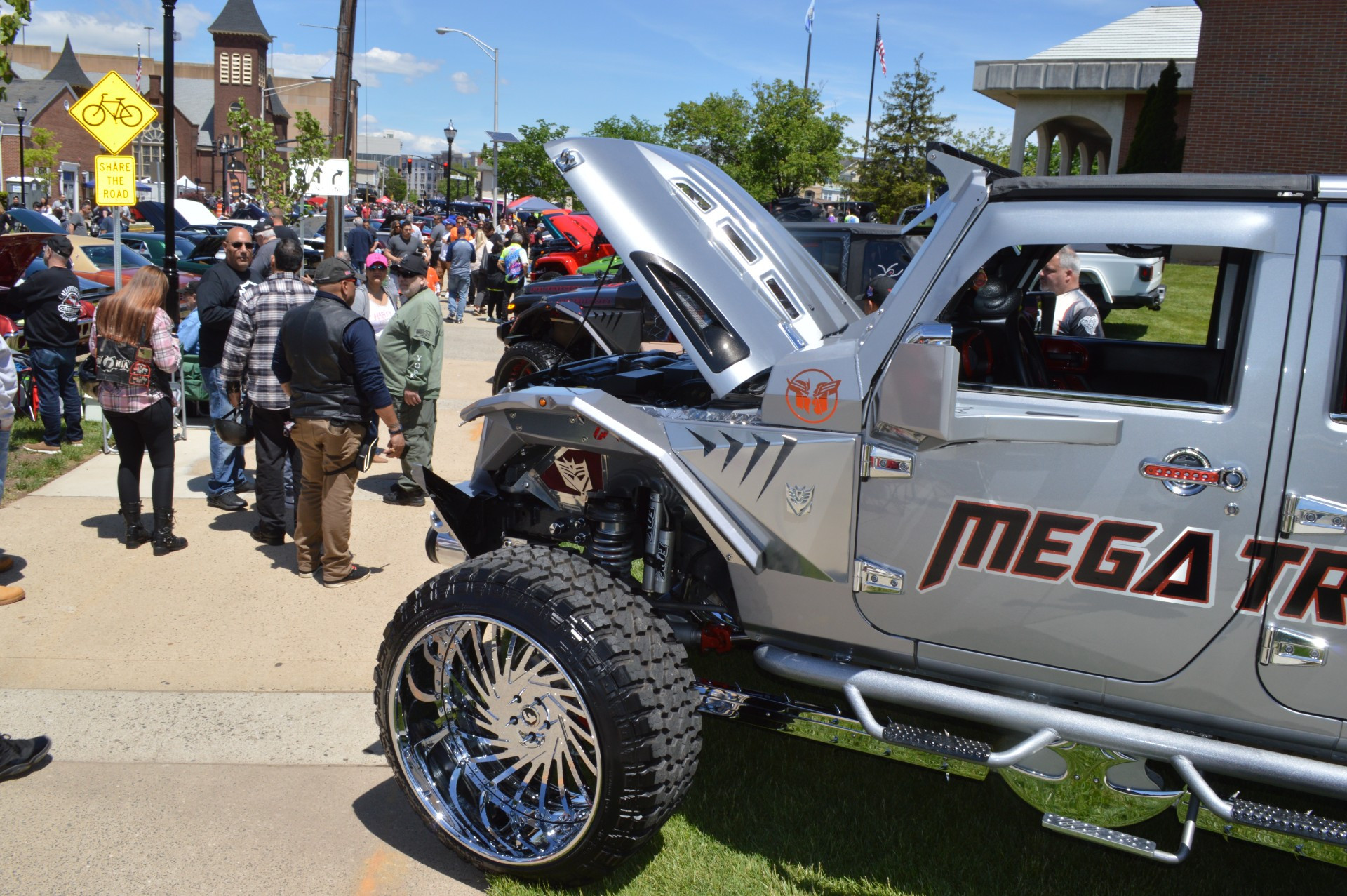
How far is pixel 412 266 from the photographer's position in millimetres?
7109

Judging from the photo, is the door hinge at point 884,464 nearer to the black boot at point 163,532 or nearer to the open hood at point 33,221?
the black boot at point 163,532

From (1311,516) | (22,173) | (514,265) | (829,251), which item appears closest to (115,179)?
(829,251)

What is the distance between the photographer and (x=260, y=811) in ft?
12.3

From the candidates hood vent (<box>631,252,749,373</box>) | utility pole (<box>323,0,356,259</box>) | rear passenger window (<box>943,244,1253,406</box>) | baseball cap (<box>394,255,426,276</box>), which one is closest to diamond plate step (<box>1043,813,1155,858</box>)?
rear passenger window (<box>943,244,1253,406</box>)

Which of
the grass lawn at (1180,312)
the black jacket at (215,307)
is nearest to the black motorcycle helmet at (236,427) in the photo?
the black jacket at (215,307)

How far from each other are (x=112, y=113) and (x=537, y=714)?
9107 mm

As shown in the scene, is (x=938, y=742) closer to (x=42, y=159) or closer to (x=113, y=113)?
(x=113, y=113)

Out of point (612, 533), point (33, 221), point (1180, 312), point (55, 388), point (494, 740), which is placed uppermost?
point (33, 221)

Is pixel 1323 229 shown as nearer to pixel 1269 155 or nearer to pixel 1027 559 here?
pixel 1027 559

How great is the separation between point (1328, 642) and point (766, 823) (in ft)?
6.30

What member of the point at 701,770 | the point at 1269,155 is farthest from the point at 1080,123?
the point at 701,770

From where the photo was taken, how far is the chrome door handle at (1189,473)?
2578 mm

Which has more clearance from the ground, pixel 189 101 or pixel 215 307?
pixel 189 101

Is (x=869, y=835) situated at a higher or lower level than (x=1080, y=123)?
lower
